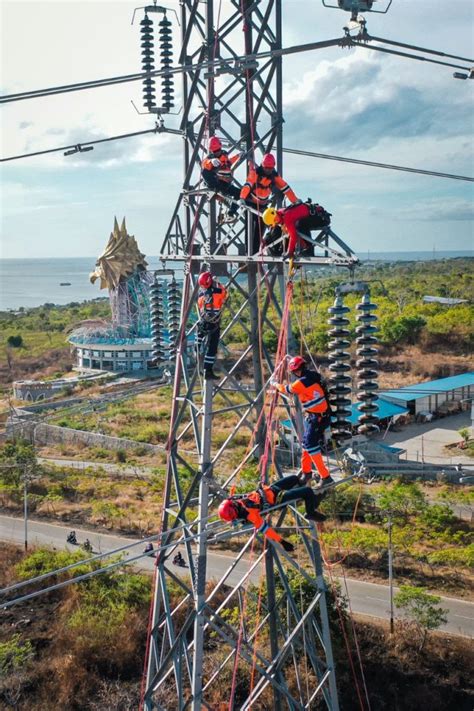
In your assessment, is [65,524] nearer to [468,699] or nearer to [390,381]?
[468,699]

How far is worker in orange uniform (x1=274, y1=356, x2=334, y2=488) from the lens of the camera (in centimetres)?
923

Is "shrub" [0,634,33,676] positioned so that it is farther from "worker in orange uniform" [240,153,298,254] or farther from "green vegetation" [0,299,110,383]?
"green vegetation" [0,299,110,383]

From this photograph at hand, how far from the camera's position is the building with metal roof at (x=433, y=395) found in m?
36.1

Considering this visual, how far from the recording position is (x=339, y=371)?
31.4 ft

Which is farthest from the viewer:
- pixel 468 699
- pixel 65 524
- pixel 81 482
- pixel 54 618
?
pixel 81 482

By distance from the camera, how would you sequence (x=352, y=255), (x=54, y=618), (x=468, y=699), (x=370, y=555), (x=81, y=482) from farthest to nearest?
(x=81, y=482) → (x=370, y=555) → (x=54, y=618) → (x=468, y=699) → (x=352, y=255)

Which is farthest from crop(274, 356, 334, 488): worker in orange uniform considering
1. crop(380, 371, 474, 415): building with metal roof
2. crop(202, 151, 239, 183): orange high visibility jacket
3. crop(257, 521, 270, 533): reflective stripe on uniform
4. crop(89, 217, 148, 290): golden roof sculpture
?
crop(89, 217, 148, 290): golden roof sculpture

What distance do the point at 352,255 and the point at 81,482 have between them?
75.8 ft

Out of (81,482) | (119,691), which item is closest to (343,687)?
(119,691)

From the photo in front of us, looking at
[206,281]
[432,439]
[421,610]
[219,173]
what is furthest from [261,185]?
[432,439]

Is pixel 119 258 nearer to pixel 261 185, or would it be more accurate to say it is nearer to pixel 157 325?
pixel 157 325

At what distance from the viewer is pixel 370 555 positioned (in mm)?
21750

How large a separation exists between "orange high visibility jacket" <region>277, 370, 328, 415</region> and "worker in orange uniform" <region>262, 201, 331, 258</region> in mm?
1572

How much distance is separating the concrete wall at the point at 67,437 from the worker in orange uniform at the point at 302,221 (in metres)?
25.8
